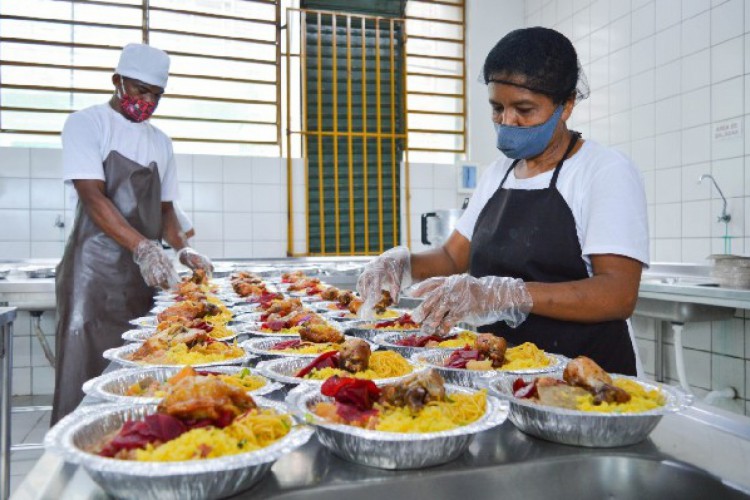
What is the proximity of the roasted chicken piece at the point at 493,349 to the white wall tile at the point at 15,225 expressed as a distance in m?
5.47

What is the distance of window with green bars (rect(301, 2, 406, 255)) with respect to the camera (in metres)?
6.62

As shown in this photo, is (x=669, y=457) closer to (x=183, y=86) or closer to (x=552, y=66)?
(x=552, y=66)

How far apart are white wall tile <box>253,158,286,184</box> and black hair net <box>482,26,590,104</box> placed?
4.71 metres

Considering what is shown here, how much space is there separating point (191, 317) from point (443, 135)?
219 inches

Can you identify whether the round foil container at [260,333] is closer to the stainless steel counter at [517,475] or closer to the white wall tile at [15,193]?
→ the stainless steel counter at [517,475]

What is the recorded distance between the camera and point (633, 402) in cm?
118

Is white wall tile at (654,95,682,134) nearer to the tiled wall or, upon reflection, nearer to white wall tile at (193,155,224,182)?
the tiled wall

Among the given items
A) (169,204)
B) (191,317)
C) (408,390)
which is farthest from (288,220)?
(408,390)

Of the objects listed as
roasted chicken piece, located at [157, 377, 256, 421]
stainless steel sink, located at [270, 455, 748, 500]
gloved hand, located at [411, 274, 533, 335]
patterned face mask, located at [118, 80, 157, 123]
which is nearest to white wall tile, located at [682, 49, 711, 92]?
gloved hand, located at [411, 274, 533, 335]

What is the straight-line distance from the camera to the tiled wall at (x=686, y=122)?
414cm

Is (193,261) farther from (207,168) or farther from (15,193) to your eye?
(15,193)

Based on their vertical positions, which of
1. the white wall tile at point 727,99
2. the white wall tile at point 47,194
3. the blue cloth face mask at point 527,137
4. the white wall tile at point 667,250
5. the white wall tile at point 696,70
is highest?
the white wall tile at point 696,70

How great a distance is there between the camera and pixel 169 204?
384cm

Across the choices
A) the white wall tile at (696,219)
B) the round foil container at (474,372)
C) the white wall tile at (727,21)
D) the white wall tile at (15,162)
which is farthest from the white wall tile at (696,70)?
the white wall tile at (15,162)
